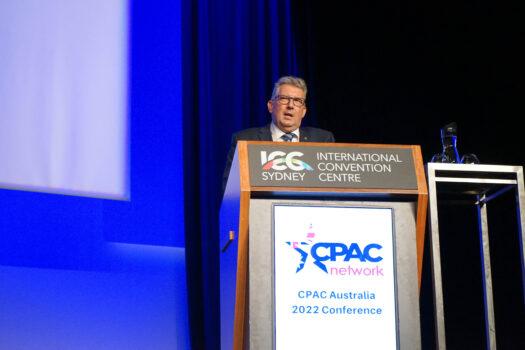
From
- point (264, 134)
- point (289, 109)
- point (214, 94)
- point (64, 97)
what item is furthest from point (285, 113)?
point (64, 97)

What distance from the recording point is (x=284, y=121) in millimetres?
3119

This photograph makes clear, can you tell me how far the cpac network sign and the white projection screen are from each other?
5.43 ft

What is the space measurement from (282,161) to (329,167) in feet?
0.46

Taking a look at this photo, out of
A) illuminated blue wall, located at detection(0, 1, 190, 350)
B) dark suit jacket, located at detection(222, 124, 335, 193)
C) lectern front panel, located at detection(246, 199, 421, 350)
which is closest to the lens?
lectern front panel, located at detection(246, 199, 421, 350)

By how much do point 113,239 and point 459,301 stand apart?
193 centimetres

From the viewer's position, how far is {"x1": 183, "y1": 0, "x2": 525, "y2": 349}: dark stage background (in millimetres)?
3732

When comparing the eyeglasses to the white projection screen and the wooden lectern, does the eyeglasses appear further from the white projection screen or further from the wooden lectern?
the wooden lectern

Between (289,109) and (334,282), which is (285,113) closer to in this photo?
(289,109)

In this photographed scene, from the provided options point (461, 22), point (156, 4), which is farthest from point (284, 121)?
point (461, 22)

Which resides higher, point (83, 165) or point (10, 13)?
point (10, 13)

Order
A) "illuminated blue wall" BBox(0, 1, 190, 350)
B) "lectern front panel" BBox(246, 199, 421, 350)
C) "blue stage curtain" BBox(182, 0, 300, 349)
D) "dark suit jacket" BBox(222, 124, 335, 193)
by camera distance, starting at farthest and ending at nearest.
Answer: "blue stage curtain" BBox(182, 0, 300, 349) → "illuminated blue wall" BBox(0, 1, 190, 350) → "dark suit jacket" BBox(222, 124, 335, 193) → "lectern front panel" BBox(246, 199, 421, 350)

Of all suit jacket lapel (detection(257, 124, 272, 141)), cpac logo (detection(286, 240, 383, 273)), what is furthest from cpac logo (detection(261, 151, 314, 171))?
suit jacket lapel (detection(257, 124, 272, 141))

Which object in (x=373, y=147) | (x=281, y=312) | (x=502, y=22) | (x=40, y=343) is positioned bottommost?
(x=40, y=343)

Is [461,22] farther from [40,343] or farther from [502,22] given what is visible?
[40,343]
